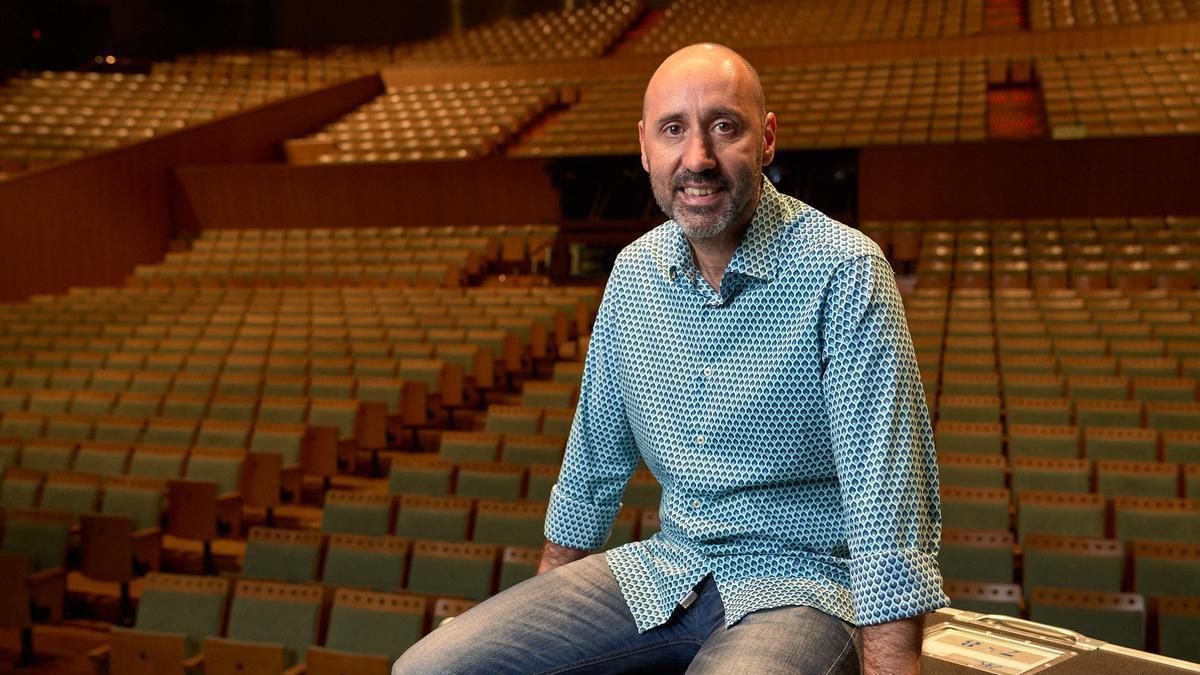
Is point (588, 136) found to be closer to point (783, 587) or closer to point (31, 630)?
point (31, 630)

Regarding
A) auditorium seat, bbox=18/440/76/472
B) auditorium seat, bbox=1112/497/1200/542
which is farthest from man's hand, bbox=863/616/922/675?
auditorium seat, bbox=18/440/76/472

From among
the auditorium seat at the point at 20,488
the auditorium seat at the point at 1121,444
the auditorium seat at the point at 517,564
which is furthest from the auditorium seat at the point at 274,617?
the auditorium seat at the point at 1121,444

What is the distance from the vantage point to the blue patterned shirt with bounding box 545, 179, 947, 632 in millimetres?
728

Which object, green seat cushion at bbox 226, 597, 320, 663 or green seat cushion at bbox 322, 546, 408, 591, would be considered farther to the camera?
green seat cushion at bbox 322, 546, 408, 591

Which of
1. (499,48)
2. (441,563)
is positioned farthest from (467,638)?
(499,48)

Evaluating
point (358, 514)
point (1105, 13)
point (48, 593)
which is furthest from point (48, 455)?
point (1105, 13)

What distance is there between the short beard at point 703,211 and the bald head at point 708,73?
0.18 feet

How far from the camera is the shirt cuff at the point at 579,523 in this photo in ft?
2.95

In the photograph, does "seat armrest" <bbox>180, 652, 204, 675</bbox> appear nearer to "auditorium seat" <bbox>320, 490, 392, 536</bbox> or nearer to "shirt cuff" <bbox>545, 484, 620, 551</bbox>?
"auditorium seat" <bbox>320, 490, 392, 536</bbox>

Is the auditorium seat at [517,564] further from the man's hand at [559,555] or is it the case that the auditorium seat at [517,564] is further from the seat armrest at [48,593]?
the man's hand at [559,555]

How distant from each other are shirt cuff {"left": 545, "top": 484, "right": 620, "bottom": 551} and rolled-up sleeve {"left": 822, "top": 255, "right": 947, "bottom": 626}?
0.22 metres

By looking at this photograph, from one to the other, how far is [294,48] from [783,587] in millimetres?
10109

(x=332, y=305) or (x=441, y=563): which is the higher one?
(x=332, y=305)

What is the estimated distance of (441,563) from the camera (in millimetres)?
2473
